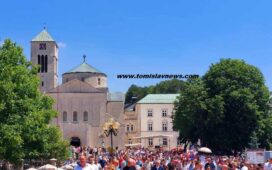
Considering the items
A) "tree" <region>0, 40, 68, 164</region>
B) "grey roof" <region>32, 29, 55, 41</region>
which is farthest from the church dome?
"tree" <region>0, 40, 68, 164</region>

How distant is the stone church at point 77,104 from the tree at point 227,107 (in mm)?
30263

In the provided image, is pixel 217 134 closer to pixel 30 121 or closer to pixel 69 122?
pixel 30 121

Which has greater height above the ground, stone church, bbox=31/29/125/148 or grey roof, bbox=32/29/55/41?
grey roof, bbox=32/29/55/41

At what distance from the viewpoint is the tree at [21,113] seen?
1236 inches

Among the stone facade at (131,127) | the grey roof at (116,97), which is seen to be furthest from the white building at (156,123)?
the grey roof at (116,97)

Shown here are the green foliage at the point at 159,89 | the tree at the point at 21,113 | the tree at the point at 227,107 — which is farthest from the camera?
the green foliage at the point at 159,89

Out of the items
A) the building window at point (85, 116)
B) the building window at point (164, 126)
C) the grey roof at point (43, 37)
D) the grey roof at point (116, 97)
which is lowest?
the building window at point (164, 126)

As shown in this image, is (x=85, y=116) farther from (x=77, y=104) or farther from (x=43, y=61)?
(x=43, y=61)

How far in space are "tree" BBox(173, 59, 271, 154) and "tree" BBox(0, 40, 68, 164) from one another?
87.7ft

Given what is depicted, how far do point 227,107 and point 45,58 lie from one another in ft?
173

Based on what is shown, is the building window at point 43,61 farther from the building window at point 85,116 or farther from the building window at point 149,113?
the building window at point 149,113

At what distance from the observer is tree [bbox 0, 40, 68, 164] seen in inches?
1236

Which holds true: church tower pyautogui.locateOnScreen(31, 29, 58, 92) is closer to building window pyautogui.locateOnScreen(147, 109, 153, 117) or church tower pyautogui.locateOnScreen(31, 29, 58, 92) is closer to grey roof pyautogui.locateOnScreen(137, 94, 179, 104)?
grey roof pyautogui.locateOnScreen(137, 94, 179, 104)

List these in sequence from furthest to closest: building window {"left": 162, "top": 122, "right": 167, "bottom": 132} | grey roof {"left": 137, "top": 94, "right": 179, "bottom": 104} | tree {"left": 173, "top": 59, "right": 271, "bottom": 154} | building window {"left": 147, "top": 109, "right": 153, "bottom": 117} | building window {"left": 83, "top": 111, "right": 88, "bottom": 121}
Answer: grey roof {"left": 137, "top": 94, "right": 179, "bottom": 104}
building window {"left": 147, "top": 109, "right": 153, "bottom": 117}
building window {"left": 162, "top": 122, "right": 167, "bottom": 132}
building window {"left": 83, "top": 111, "right": 88, "bottom": 121}
tree {"left": 173, "top": 59, "right": 271, "bottom": 154}
